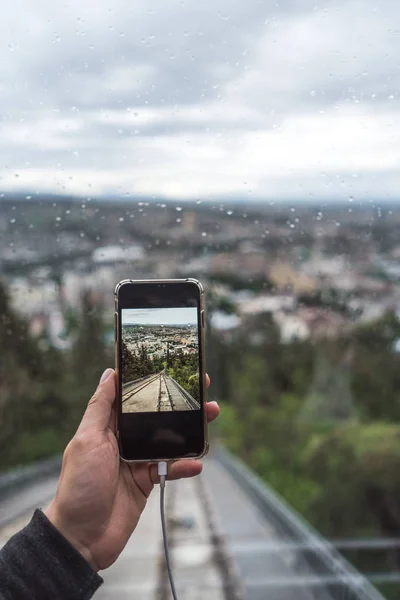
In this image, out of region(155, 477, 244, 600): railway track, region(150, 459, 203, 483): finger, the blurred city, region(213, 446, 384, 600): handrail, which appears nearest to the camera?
region(150, 459, 203, 483): finger

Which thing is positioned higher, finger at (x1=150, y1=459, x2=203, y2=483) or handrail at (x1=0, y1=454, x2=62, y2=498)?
finger at (x1=150, y1=459, x2=203, y2=483)

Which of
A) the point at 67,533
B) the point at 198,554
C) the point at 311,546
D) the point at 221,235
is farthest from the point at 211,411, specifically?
the point at 311,546

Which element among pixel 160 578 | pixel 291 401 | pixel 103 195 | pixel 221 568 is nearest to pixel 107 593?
pixel 160 578

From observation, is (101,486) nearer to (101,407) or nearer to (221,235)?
(101,407)

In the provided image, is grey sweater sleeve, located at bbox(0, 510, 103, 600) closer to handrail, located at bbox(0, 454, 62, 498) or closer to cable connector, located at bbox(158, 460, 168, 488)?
cable connector, located at bbox(158, 460, 168, 488)

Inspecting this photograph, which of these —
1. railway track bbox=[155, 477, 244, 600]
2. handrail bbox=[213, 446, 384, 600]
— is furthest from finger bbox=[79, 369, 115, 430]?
handrail bbox=[213, 446, 384, 600]

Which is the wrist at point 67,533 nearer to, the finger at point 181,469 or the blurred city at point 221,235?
the finger at point 181,469
